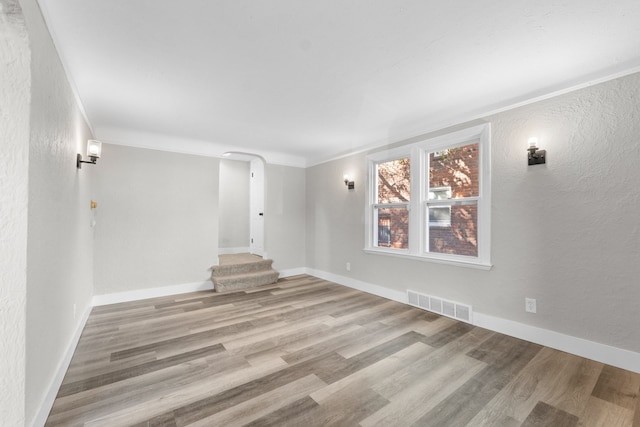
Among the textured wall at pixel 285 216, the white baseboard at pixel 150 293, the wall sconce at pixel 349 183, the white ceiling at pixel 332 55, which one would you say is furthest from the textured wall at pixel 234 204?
the white ceiling at pixel 332 55

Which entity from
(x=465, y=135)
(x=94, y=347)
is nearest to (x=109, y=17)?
(x=94, y=347)

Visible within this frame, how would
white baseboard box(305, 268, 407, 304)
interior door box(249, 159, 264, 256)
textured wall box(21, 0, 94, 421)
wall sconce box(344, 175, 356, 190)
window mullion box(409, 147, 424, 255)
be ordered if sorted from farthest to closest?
interior door box(249, 159, 264, 256)
wall sconce box(344, 175, 356, 190)
white baseboard box(305, 268, 407, 304)
window mullion box(409, 147, 424, 255)
textured wall box(21, 0, 94, 421)

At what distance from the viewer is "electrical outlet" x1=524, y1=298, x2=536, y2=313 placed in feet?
8.64

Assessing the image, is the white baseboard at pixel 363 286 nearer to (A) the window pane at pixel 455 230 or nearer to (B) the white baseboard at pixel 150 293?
(A) the window pane at pixel 455 230

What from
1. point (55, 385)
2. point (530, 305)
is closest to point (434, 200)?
point (530, 305)

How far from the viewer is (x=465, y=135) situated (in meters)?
3.18

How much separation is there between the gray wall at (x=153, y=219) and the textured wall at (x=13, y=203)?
9.35 ft

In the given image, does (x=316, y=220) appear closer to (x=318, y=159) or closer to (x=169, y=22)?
(x=318, y=159)

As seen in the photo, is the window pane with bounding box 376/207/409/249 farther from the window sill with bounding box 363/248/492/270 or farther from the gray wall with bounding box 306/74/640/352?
the gray wall with bounding box 306/74/640/352

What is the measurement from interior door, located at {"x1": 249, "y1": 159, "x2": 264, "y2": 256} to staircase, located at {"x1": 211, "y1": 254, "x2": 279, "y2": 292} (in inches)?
20.9

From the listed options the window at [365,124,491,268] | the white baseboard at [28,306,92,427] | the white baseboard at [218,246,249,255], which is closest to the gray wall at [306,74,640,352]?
the window at [365,124,491,268]

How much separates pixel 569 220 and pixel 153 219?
4.98 m

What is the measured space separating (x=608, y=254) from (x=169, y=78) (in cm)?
401

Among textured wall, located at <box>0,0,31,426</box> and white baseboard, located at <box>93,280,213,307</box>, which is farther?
white baseboard, located at <box>93,280,213,307</box>
